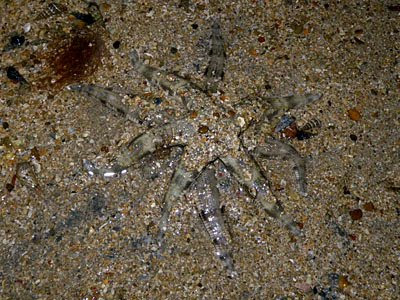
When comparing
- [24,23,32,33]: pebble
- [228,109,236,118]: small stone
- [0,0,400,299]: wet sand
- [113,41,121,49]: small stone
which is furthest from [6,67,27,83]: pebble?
[228,109,236,118]: small stone

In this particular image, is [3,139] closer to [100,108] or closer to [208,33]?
[100,108]

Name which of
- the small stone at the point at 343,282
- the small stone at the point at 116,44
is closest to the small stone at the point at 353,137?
the small stone at the point at 343,282

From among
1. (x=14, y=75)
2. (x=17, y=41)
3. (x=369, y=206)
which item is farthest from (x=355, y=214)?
(x=17, y=41)

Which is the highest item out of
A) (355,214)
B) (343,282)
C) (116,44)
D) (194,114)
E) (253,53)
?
(253,53)

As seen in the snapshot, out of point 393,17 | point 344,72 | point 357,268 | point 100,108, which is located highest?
point 393,17

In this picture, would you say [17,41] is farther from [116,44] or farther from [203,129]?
[203,129]

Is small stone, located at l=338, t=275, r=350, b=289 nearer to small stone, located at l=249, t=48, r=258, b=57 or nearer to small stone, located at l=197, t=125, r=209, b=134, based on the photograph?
small stone, located at l=197, t=125, r=209, b=134

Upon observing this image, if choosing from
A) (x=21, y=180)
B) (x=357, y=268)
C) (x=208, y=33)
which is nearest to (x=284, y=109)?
(x=208, y=33)

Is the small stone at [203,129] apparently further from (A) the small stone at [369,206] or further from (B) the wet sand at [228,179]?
(A) the small stone at [369,206]
